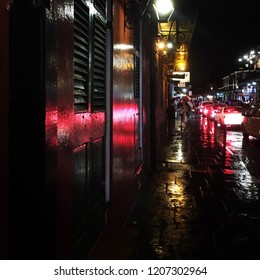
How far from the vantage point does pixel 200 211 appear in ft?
24.8

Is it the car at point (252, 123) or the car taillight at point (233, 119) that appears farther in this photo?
the car taillight at point (233, 119)

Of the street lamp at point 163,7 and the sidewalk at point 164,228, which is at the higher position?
the street lamp at point 163,7

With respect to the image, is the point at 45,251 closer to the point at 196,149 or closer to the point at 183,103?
the point at 196,149

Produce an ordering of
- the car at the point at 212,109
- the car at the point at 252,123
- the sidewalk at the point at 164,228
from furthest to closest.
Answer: the car at the point at 212,109, the car at the point at 252,123, the sidewalk at the point at 164,228

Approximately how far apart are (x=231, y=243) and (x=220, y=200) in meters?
2.56

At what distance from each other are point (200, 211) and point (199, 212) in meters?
0.08

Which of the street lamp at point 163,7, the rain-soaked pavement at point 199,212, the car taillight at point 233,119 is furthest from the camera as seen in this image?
the car taillight at point 233,119

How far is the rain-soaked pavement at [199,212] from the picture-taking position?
5.61 metres

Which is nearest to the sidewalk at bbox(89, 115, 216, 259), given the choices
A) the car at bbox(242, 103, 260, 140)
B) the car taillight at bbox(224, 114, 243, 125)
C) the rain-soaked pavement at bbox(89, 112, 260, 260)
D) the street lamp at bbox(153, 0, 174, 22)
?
the rain-soaked pavement at bbox(89, 112, 260, 260)

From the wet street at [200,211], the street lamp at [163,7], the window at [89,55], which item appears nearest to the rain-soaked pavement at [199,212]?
the wet street at [200,211]

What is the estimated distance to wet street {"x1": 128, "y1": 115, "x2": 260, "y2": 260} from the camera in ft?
18.5

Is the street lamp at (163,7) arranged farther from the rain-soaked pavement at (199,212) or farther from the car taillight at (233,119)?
the car taillight at (233,119)

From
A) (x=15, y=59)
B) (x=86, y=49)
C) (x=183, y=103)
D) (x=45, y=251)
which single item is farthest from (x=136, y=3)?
(x=183, y=103)

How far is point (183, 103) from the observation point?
29.6m
